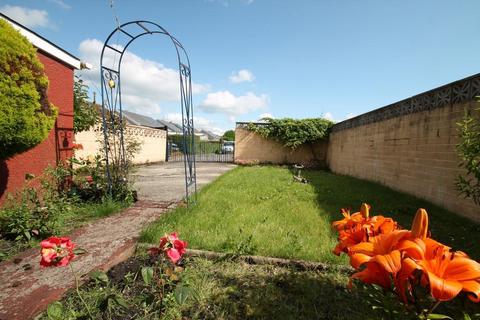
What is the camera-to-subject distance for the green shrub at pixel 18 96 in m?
2.79

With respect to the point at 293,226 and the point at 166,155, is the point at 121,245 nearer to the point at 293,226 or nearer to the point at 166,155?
the point at 293,226

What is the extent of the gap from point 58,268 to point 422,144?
6.27 meters

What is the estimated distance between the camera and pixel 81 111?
6152 mm

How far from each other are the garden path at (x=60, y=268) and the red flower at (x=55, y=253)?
2.80 feet

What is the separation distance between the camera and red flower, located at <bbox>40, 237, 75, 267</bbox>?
1303mm

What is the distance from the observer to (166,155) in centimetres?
1716

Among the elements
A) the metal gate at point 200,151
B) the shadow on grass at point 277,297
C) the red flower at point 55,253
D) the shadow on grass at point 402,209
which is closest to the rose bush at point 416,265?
the shadow on grass at point 277,297

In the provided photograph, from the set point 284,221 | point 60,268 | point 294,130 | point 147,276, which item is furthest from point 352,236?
point 294,130

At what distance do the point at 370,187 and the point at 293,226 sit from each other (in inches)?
161

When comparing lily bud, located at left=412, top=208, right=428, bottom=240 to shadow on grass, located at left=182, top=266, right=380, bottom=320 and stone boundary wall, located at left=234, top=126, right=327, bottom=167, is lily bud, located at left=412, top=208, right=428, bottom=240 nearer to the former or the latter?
shadow on grass, located at left=182, top=266, right=380, bottom=320

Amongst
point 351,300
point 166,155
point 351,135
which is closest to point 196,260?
point 351,300

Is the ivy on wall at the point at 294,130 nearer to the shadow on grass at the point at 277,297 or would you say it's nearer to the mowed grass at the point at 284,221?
the mowed grass at the point at 284,221

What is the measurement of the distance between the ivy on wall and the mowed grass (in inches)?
312

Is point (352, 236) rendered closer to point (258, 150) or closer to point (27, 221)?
→ point (27, 221)
